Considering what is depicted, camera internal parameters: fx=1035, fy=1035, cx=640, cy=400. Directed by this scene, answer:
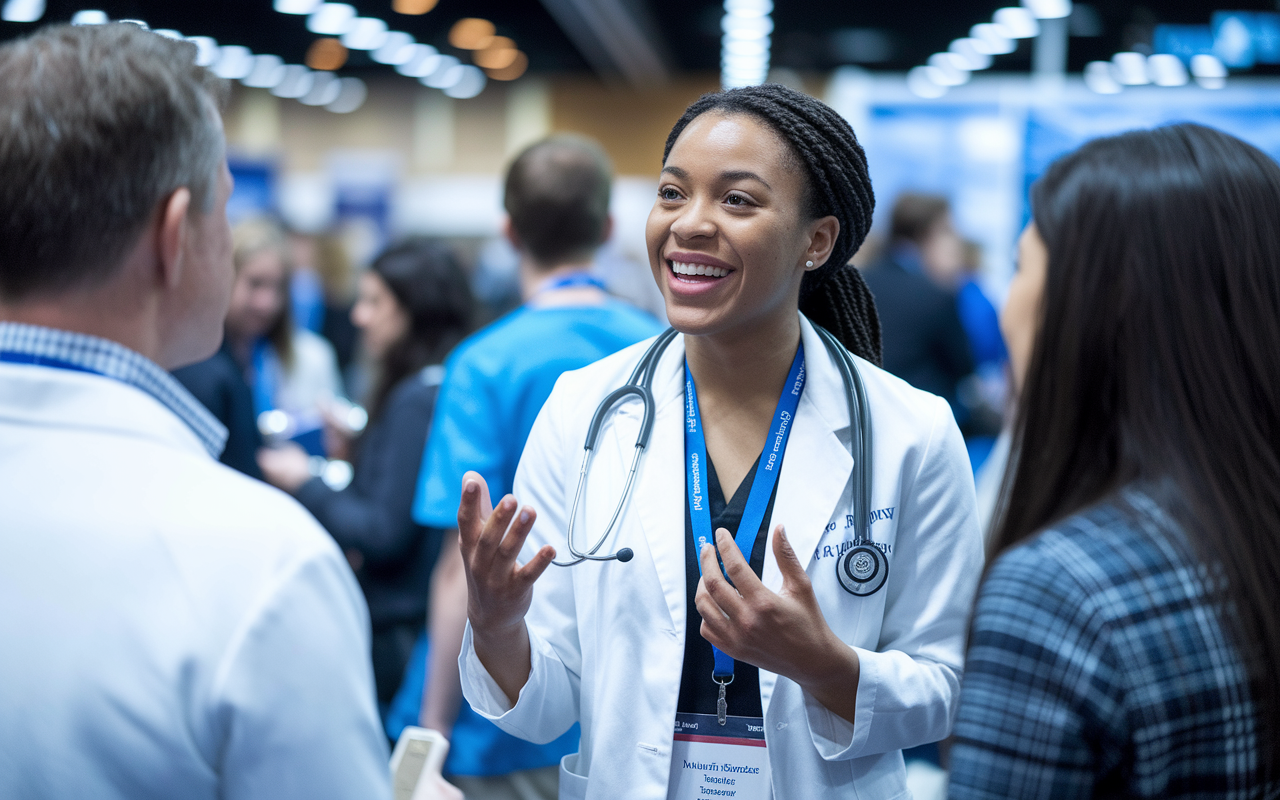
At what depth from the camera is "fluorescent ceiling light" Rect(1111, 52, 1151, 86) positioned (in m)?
10.6

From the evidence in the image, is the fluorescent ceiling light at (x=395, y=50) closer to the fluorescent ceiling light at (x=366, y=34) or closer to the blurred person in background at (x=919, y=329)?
the fluorescent ceiling light at (x=366, y=34)

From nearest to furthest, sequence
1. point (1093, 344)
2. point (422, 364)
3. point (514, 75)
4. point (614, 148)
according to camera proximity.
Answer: point (1093, 344) → point (422, 364) → point (514, 75) → point (614, 148)

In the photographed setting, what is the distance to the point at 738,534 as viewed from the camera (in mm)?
1504

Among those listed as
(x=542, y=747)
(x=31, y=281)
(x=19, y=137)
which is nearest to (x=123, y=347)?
(x=31, y=281)

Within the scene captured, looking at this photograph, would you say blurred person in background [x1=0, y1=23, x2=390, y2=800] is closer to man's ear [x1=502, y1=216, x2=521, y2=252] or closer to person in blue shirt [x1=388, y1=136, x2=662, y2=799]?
person in blue shirt [x1=388, y1=136, x2=662, y2=799]

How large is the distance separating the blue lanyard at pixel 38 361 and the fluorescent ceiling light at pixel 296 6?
8.73m

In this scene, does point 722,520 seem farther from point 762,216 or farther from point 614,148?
point 614,148

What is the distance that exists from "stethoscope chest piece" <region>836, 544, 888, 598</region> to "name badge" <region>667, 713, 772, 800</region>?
0.76ft

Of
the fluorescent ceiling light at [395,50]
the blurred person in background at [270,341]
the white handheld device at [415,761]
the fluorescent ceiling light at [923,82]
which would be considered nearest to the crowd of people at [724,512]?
the white handheld device at [415,761]

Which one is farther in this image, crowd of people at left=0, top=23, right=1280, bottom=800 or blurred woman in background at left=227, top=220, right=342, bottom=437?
blurred woman in background at left=227, top=220, right=342, bottom=437

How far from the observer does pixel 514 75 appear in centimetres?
1423

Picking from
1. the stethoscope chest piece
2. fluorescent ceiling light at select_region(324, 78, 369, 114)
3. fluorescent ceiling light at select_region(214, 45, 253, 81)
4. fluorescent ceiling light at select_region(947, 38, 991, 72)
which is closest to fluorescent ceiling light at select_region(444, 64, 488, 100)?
fluorescent ceiling light at select_region(324, 78, 369, 114)

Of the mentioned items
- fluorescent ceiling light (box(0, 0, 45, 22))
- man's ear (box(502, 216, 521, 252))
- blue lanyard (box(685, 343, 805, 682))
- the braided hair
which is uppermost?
fluorescent ceiling light (box(0, 0, 45, 22))

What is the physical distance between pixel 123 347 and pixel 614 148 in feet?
48.5
